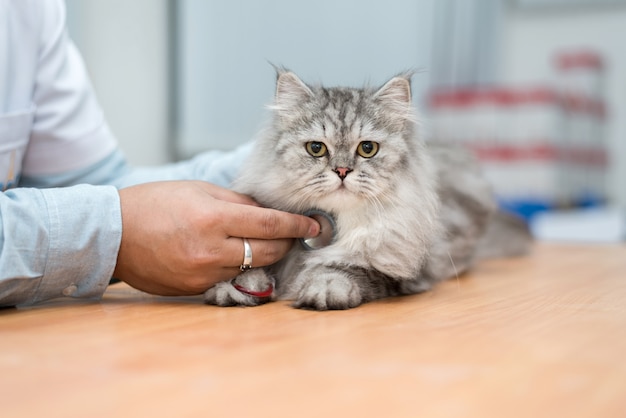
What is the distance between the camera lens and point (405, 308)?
4.33ft

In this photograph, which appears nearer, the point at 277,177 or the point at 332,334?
the point at 332,334

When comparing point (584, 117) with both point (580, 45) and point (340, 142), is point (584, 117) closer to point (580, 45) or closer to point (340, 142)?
point (580, 45)

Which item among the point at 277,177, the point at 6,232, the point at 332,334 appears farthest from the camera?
the point at 277,177

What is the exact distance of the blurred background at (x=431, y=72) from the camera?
3.15 m

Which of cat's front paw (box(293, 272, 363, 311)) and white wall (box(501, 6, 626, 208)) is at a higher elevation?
white wall (box(501, 6, 626, 208))

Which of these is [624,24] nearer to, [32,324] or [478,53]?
[478,53]

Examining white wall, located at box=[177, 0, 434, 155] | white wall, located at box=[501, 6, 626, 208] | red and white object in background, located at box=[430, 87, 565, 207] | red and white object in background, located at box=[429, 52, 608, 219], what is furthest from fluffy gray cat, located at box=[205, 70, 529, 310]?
white wall, located at box=[501, 6, 626, 208]

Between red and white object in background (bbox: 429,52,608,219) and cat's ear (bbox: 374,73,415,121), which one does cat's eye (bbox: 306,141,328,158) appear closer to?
cat's ear (bbox: 374,73,415,121)

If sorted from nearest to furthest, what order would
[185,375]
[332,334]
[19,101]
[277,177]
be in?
1. [185,375]
2. [332,334]
3. [277,177]
4. [19,101]

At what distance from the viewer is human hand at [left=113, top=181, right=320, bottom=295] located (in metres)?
1.25

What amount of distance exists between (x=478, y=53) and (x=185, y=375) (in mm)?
4473

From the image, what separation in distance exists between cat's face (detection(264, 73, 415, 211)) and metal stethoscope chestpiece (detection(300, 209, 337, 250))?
2cm

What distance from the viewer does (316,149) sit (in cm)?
142

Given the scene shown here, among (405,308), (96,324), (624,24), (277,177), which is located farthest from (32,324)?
(624,24)
